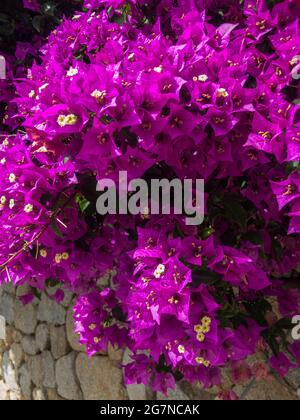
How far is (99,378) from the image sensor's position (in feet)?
6.54

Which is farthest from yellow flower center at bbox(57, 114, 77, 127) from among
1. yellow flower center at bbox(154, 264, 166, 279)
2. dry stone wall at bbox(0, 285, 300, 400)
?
dry stone wall at bbox(0, 285, 300, 400)

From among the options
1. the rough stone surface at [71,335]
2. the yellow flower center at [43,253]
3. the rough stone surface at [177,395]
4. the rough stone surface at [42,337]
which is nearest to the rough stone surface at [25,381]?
the rough stone surface at [42,337]

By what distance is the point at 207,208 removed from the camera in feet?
3.56

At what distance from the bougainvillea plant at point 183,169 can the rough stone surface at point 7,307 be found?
1.40m

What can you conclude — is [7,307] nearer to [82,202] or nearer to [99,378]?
[99,378]

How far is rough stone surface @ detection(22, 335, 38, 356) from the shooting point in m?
2.39

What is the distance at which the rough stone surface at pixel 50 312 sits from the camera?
217cm

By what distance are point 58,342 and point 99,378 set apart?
1.02 ft

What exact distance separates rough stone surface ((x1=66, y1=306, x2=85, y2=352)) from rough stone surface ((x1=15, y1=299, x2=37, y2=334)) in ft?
1.02

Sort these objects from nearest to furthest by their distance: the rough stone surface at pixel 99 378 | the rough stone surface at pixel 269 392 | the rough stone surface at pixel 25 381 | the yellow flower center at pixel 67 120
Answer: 1. the yellow flower center at pixel 67 120
2. the rough stone surface at pixel 269 392
3. the rough stone surface at pixel 99 378
4. the rough stone surface at pixel 25 381

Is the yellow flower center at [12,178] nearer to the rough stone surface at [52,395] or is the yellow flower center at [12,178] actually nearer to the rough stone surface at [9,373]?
the rough stone surface at [52,395]

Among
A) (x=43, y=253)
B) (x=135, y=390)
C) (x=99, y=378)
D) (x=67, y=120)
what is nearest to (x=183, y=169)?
(x=67, y=120)

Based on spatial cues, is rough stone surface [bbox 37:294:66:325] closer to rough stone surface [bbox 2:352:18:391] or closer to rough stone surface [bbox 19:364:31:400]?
rough stone surface [bbox 19:364:31:400]
